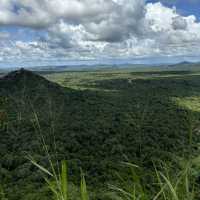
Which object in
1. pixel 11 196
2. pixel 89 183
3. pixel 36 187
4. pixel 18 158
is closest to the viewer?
pixel 11 196

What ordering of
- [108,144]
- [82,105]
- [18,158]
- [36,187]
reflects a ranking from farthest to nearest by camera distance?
1. [82,105]
2. [108,144]
3. [18,158]
4. [36,187]

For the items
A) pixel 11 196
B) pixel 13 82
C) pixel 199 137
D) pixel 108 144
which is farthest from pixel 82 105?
pixel 11 196

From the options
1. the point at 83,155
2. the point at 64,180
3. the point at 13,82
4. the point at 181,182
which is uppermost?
the point at 64,180

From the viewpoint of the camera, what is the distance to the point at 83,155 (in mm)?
76250

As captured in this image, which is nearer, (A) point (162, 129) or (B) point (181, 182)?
(B) point (181, 182)

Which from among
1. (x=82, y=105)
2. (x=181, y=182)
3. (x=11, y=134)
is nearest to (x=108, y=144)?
(x=11, y=134)

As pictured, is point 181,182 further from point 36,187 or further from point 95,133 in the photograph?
point 95,133

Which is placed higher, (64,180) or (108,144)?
(64,180)

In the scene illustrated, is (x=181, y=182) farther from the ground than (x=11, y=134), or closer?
farther from the ground

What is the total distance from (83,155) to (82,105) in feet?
229

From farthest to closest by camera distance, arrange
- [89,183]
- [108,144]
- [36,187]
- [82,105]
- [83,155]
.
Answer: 1. [82,105]
2. [108,144]
3. [83,155]
4. [89,183]
5. [36,187]

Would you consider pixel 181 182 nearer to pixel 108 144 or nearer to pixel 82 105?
pixel 108 144

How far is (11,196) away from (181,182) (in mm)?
51440

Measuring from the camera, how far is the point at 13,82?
170m
